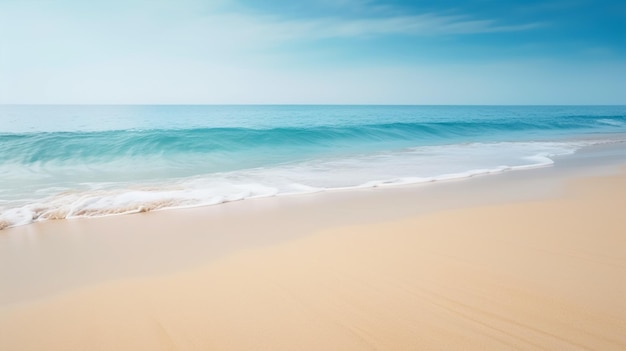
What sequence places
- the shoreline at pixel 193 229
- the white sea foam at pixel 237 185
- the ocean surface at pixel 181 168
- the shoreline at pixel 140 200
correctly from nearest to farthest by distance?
the shoreline at pixel 193 229
the shoreline at pixel 140 200
the white sea foam at pixel 237 185
the ocean surface at pixel 181 168

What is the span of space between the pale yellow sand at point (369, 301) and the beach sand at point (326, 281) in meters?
0.01

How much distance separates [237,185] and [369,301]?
4.99 meters

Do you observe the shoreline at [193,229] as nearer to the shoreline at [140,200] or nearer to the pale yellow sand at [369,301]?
the shoreline at [140,200]

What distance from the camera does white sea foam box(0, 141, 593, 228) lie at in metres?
4.95

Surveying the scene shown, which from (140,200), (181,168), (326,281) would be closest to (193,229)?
(140,200)

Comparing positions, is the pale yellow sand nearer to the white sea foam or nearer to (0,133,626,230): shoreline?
(0,133,626,230): shoreline

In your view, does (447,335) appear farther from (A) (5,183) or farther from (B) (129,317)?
(A) (5,183)

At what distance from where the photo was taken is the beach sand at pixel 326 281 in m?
1.99

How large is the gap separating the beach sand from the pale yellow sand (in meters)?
0.01

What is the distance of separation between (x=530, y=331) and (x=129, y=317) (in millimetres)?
2624

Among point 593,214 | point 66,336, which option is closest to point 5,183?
point 66,336

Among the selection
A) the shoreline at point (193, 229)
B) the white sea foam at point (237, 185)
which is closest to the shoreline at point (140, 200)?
the white sea foam at point (237, 185)

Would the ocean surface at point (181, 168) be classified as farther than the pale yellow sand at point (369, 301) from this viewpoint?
Yes

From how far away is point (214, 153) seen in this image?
14281 millimetres
